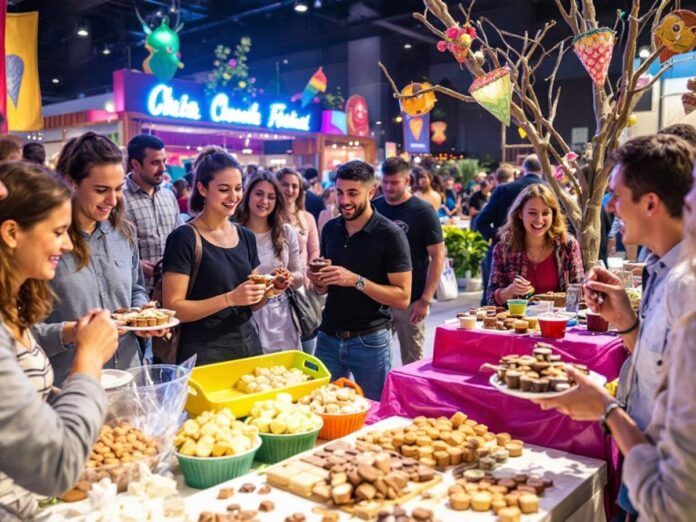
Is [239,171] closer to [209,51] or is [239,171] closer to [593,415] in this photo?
[593,415]

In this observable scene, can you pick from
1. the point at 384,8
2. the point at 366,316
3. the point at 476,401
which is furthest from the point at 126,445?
the point at 384,8

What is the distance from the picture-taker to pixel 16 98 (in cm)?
565

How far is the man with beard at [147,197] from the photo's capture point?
375 centimetres

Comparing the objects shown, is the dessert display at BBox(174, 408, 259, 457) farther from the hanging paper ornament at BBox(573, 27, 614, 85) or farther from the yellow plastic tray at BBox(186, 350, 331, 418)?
the hanging paper ornament at BBox(573, 27, 614, 85)

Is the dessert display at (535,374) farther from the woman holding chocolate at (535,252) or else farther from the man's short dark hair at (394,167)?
the man's short dark hair at (394,167)

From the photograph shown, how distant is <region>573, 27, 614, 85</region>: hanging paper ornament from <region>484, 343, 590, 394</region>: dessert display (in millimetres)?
1506

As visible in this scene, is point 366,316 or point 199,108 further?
point 199,108

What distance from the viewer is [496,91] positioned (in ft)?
8.61

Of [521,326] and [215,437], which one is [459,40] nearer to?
[521,326]

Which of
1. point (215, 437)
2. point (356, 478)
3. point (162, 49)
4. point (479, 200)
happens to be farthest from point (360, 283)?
point (162, 49)

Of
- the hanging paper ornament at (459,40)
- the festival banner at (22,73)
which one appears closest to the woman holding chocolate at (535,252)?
the hanging paper ornament at (459,40)

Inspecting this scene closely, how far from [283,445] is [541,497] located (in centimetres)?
77

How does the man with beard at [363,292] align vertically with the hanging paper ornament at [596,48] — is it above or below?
below

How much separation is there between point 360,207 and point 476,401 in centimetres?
130
